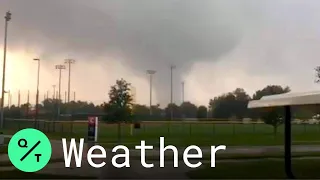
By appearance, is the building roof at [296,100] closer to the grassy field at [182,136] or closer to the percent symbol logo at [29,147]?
the percent symbol logo at [29,147]

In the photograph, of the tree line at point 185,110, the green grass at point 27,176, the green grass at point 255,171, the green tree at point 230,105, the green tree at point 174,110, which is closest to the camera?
the green grass at point 27,176

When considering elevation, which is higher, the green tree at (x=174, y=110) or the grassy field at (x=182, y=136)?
the green tree at (x=174, y=110)

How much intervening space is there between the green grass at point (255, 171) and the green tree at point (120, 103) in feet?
69.6

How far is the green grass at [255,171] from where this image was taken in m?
16.2

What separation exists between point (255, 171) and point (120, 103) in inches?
1028

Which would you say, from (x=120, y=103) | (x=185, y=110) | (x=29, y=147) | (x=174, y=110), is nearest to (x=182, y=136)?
(x=120, y=103)

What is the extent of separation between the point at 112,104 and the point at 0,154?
782 inches

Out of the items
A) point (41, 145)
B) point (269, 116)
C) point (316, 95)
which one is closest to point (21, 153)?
point (41, 145)

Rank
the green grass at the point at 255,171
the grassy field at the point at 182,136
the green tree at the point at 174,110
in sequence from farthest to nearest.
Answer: the green tree at the point at 174,110 < the grassy field at the point at 182,136 < the green grass at the point at 255,171

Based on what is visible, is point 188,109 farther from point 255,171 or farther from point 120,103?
point 255,171

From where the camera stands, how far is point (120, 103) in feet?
141

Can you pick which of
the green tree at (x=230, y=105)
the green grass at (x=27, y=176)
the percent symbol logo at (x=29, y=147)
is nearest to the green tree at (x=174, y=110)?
the green tree at (x=230, y=105)

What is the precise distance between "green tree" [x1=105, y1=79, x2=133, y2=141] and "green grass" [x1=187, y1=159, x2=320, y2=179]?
21.2 meters

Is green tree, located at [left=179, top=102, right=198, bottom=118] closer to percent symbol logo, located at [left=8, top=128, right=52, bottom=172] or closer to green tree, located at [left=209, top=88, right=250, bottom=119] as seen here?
green tree, located at [left=209, top=88, right=250, bottom=119]
